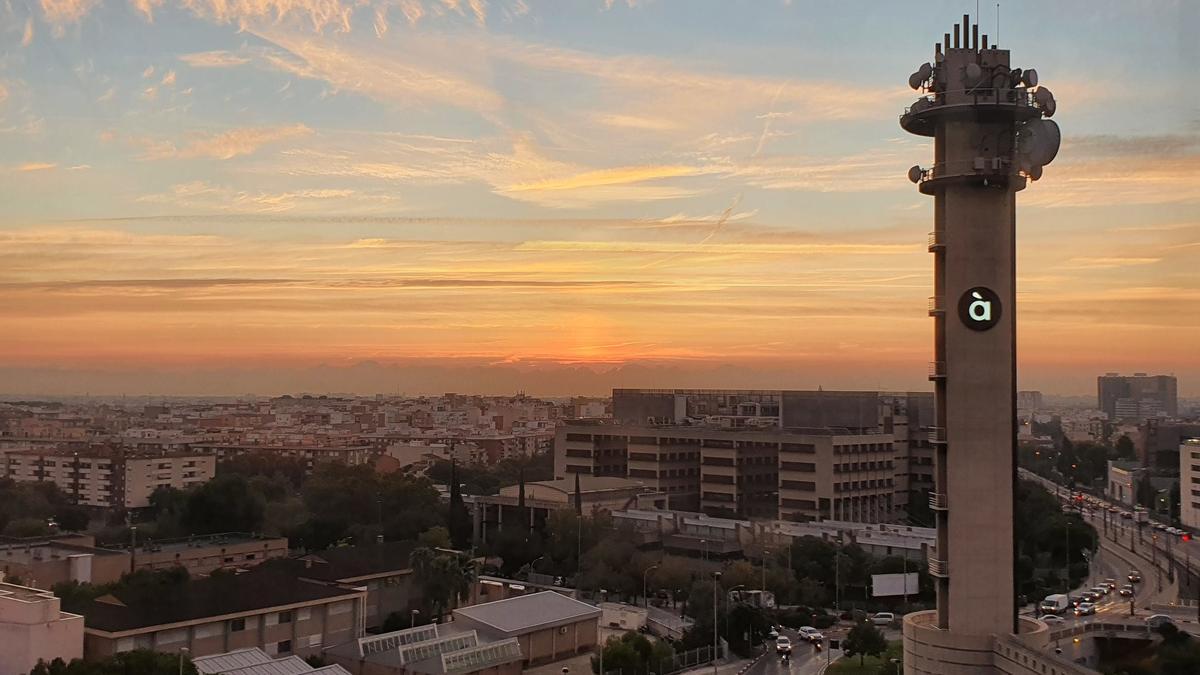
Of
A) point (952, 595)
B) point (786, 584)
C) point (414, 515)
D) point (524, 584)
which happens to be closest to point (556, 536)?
point (524, 584)

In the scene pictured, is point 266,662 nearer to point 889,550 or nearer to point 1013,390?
point 1013,390

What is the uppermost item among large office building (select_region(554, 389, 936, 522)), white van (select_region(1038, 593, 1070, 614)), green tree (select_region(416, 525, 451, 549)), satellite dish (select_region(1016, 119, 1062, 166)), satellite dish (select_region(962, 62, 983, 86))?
satellite dish (select_region(962, 62, 983, 86))

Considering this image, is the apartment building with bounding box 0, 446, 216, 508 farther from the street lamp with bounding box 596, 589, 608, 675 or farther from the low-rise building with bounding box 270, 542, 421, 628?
the street lamp with bounding box 596, 589, 608, 675

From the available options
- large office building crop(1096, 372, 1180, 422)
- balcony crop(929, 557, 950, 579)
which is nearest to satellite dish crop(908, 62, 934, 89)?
balcony crop(929, 557, 950, 579)

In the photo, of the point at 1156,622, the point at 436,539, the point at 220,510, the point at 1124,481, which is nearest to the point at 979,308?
A: the point at 1156,622

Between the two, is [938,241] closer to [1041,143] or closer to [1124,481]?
[1041,143]

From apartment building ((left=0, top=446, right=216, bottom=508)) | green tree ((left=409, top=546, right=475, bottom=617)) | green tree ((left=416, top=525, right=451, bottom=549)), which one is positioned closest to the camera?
green tree ((left=409, top=546, right=475, bottom=617))
